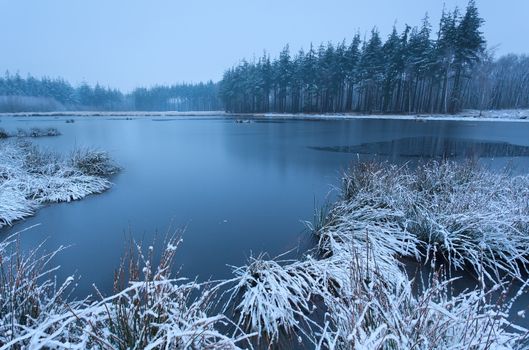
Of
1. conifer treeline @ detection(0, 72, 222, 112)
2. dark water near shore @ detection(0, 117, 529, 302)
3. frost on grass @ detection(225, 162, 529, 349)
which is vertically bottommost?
dark water near shore @ detection(0, 117, 529, 302)

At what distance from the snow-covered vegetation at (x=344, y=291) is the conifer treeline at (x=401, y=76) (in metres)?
40.9

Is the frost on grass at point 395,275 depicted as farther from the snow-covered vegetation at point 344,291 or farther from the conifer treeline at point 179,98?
the conifer treeline at point 179,98

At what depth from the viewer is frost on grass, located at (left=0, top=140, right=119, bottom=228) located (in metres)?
5.57

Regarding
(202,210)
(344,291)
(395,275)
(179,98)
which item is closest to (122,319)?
(344,291)

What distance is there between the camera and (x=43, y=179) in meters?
7.21

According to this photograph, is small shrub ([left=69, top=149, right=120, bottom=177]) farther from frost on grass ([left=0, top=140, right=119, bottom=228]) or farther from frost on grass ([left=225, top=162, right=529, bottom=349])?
frost on grass ([left=225, top=162, right=529, bottom=349])

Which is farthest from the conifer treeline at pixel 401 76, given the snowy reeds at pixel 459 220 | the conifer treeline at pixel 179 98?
the snowy reeds at pixel 459 220

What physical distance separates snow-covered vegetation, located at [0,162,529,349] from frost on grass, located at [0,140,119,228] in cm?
196

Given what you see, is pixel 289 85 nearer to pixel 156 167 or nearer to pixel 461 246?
pixel 156 167

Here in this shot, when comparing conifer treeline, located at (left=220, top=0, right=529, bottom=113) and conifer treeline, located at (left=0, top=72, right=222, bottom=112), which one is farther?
conifer treeline, located at (left=0, top=72, right=222, bottom=112)

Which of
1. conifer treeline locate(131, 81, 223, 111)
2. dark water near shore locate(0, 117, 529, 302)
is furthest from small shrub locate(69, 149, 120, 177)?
conifer treeline locate(131, 81, 223, 111)

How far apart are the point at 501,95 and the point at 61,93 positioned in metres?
114

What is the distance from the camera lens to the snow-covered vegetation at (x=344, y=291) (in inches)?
68.7

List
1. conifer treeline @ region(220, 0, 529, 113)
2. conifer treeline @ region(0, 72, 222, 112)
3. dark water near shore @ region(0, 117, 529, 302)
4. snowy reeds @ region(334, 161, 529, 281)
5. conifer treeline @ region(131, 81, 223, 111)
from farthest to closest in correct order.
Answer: conifer treeline @ region(131, 81, 223, 111) < conifer treeline @ region(0, 72, 222, 112) < conifer treeline @ region(220, 0, 529, 113) < dark water near shore @ region(0, 117, 529, 302) < snowy reeds @ region(334, 161, 529, 281)
